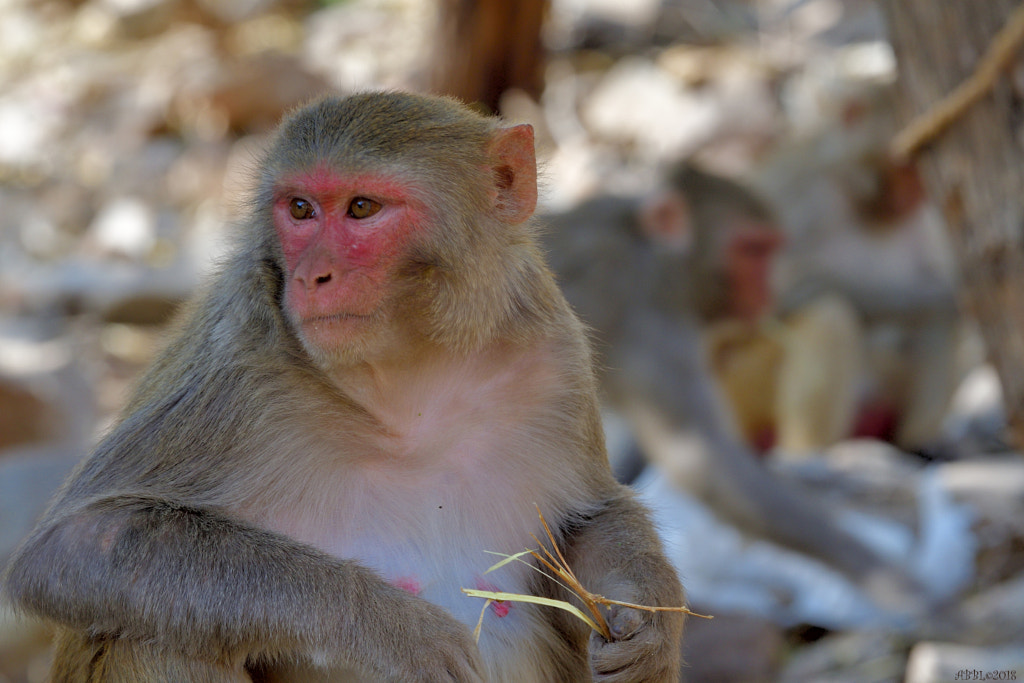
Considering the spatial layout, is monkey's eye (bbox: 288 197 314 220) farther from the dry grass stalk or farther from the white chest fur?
the dry grass stalk

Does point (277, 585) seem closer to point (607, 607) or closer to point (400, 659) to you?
point (400, 659)

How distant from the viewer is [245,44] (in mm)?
15992

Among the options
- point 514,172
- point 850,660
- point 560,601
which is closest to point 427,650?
point 560,601

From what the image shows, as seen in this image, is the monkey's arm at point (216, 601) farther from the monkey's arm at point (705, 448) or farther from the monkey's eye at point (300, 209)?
the monkey's arm at point (705, 448)

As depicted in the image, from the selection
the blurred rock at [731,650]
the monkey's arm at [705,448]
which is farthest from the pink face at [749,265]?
the blurred rock at [731,650]

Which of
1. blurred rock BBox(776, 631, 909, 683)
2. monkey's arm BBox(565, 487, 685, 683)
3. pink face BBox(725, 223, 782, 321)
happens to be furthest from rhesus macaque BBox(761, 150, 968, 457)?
monkey's arm BBox(565, 487, 685, 683)

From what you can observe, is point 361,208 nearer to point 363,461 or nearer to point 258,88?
point 363,461

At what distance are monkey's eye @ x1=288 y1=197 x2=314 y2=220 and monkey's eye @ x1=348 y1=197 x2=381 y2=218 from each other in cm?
10

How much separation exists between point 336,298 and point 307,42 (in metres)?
13.9

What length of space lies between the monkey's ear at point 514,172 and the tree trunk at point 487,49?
15.5ft

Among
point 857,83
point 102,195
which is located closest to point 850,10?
point 857,83

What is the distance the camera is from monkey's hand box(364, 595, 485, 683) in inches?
97.4

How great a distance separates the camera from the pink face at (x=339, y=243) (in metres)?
2.60

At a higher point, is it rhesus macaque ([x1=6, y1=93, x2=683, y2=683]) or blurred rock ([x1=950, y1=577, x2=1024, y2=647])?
rhesus macaque ([x1=6, y1=93, x2=683, y2=683])
